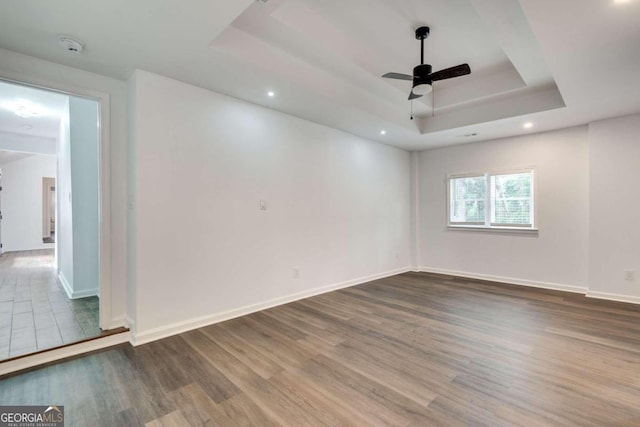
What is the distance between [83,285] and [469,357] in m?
4.71

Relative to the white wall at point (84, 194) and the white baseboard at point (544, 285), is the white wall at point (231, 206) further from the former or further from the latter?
the white baseboard at point (544, 285)

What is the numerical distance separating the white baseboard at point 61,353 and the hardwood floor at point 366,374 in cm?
14

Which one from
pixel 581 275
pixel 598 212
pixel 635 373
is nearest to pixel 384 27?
pixel 635 373

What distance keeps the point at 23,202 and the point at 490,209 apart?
11897 mm

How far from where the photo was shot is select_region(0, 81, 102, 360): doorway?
2873 millimetres

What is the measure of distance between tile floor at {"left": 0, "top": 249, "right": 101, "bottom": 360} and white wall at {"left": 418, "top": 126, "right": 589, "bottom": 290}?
5754 millimetres

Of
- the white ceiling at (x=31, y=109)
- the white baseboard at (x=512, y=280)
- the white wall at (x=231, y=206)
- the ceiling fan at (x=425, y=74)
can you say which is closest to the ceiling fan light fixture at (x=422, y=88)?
the ceiling fan at (x=425, y=74)

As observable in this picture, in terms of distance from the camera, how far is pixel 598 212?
13.8 feet

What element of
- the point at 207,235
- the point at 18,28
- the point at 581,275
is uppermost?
the point at 18,28

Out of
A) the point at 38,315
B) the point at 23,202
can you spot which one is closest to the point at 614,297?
the point at 38,315

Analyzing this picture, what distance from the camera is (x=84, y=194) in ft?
13.0

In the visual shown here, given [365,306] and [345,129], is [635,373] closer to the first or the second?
[365,306]

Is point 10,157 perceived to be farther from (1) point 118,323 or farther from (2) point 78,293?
(1) point 118,323

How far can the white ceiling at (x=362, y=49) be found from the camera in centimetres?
203
